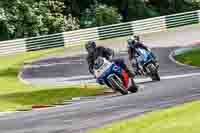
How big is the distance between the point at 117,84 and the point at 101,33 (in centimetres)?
2540

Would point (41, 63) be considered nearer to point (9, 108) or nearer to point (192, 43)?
point (192, 43)

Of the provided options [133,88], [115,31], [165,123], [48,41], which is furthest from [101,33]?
[165,123]

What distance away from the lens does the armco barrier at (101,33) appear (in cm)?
4269

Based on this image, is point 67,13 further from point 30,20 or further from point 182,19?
point 182,19

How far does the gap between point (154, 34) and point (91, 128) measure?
31892mm

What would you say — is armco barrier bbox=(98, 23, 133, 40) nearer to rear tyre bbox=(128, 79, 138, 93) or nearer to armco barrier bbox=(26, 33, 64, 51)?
armco barrier bbox=(26, 33, 64, 51)

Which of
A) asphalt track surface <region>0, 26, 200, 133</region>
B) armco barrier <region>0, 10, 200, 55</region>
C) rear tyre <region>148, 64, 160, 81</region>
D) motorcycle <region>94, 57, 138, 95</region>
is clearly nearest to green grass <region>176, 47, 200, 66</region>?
rear tyre <region>148, 64, 160, 81</region>

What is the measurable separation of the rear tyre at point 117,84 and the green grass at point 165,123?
755 centimetres

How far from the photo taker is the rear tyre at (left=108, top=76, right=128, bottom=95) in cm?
1917

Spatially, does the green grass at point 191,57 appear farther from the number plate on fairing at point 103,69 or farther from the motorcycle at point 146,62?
the number plate on fairing at point 103,69

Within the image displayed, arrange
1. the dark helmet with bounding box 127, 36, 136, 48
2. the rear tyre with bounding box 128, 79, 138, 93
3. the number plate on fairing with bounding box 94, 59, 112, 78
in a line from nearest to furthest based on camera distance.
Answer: the number plate on fairing with bounding box 94, 59, 112, 78 → the rear tyre with bounding box 128, 79, 138, 93 → the dark helmet with bounding box 127, 36, 136, 48

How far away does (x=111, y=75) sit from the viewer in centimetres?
1912

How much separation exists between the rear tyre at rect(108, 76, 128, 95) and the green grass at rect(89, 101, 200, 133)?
24.8 ft

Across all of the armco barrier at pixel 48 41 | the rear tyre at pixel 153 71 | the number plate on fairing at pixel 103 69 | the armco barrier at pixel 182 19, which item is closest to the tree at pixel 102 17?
the armco barrier at pixel 182 19
